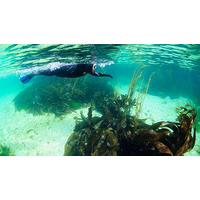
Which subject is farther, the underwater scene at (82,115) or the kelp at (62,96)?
the kelp at (62,96)

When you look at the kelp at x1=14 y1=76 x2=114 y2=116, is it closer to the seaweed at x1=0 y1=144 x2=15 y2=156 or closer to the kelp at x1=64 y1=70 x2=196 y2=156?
the seaweed at x1=0 y1=144 x2=15 y2=156

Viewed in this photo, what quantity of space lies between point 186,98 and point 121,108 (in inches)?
501

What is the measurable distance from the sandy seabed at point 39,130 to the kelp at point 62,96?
17.7 inches

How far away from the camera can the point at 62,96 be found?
507 inches

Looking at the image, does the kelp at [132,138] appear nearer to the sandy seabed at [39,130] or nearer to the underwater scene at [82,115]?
the underwater scene at [82,115]

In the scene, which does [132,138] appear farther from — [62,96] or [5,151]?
[62,96]

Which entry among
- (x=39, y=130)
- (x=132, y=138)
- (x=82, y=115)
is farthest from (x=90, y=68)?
(x=39, y=130)

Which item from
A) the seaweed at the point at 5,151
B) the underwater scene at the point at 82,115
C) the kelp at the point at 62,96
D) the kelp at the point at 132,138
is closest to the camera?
the kelp at the point at 132,138

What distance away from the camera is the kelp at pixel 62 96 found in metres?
12.7

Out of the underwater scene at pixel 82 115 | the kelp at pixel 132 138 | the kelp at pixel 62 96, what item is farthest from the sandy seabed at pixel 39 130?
the kelp at pixel 132 138
